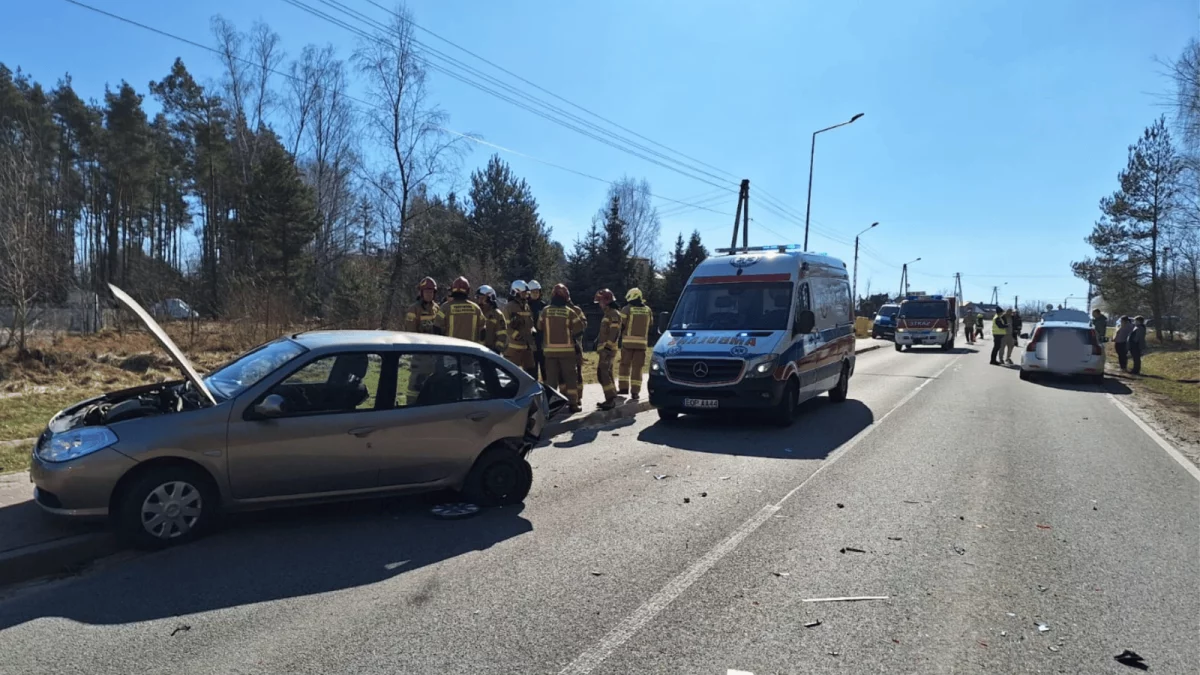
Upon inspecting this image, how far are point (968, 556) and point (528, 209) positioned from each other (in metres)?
35.2

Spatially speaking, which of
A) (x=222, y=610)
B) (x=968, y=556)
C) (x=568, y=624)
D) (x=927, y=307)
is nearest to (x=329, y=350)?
(x=222, y=610)

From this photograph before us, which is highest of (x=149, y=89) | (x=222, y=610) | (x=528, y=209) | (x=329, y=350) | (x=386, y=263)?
(x=149, y=89)

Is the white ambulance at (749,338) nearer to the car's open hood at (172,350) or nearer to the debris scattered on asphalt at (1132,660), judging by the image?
the debris scattered on asphalt at (1132,660)

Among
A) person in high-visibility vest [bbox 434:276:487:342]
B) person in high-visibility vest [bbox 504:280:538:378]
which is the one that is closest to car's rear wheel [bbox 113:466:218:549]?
person in high-visibility vest [bbox 434:276:487:342]

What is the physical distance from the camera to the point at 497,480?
6.04m

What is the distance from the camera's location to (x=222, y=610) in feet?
12.9

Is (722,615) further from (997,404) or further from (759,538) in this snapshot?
(997,404)

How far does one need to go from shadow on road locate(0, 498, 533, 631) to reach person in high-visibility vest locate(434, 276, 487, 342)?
3.80 metres

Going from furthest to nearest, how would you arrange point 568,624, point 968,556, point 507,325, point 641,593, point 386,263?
point 386,263, point 507,325, point 968,556, point 641,593, point 568,624

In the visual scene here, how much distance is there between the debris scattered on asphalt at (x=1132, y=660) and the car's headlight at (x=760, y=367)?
6.13 meters

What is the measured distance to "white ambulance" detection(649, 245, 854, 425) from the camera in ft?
31.9

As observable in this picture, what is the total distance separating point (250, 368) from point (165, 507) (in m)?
1.19

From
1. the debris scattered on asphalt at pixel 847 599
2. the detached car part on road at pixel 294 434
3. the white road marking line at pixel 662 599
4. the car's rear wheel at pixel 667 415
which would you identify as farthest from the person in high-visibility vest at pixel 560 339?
the debris scattered on asphalt at pixel 847 599

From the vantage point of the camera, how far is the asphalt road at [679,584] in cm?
351
